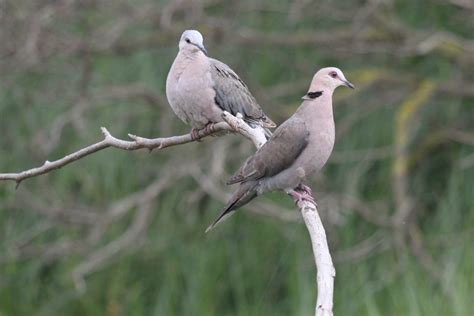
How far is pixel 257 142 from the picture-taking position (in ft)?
12.5

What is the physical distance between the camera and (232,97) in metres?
4.79

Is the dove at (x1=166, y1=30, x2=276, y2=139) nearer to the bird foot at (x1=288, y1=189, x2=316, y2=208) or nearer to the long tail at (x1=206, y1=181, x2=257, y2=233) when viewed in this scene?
the long tail at (x1=206, y1=181, x2=257, y2=233)

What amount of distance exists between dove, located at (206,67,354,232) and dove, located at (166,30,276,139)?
44 centimetres

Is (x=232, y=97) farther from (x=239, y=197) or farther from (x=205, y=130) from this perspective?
(x=239, y=197)

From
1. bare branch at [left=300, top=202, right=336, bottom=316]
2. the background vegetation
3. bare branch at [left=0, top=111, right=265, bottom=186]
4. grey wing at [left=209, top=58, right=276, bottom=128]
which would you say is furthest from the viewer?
the background vegetation

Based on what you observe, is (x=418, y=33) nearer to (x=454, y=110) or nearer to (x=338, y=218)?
(x=454, y=110)

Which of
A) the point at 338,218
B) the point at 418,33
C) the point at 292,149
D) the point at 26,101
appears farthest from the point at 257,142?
the point at 26,101

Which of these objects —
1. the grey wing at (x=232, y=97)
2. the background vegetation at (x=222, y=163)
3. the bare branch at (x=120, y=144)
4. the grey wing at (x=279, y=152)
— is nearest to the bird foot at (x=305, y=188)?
the grey wing at (x=279, y=152)

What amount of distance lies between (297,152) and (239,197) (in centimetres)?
30

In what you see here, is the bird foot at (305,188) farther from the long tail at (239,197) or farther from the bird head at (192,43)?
the bird head at (192,43)

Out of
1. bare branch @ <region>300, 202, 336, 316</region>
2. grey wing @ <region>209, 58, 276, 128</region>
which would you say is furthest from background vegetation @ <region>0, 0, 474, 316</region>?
bare branch @ <region>300, 202, 336, 316</region>

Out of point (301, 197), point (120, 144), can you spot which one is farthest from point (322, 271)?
point (120, 144)

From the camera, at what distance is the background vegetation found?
6887 mm

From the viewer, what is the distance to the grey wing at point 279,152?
13.5 ft
